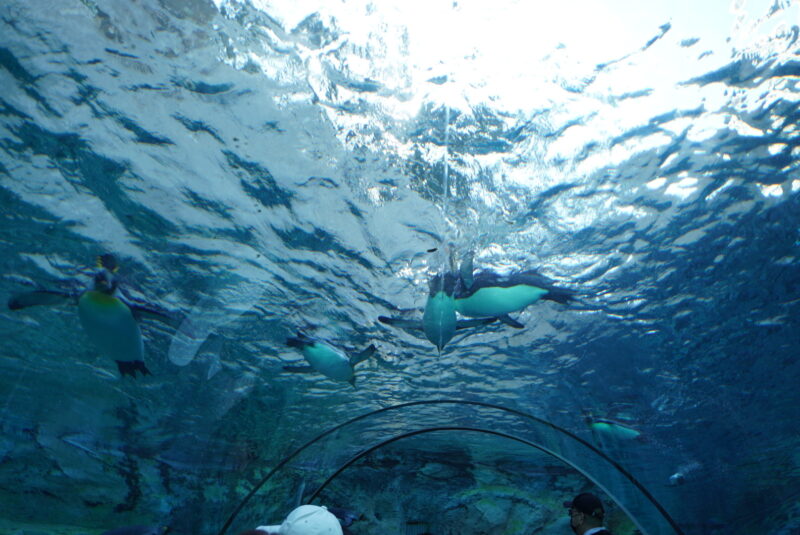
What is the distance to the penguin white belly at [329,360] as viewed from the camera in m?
11.2

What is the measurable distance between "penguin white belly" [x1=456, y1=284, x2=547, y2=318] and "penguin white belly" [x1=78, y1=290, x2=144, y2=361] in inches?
268

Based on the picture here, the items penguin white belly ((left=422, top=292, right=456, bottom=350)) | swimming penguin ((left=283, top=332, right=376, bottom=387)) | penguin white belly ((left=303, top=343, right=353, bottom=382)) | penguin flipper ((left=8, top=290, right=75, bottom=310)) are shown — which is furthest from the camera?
penguin white belly ((left=303, top=343, right=353, bottom=382))

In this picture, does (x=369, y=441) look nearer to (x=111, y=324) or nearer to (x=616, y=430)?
(x=616, y=430)

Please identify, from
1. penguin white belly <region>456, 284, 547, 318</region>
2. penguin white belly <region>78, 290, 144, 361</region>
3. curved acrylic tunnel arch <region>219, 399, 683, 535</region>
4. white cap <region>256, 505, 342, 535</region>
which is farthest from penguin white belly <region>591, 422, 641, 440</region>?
white cap <region>256, 505, 342, 535</region>

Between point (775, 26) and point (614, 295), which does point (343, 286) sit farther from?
point (775, 26)

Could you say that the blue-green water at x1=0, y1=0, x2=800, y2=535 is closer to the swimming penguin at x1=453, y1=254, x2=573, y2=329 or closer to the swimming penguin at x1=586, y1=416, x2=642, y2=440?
the swimming penguin at x1=586, y1=416, x2=642, y2=440

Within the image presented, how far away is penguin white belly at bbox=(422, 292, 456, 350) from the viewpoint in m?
8.90

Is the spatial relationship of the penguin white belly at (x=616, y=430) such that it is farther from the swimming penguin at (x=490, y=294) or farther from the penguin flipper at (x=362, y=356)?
the penguin flipper at (x=362, y=356)

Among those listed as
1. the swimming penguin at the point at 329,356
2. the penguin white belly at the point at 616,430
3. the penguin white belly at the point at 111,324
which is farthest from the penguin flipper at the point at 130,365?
the penguin white belly at the point at 616,430

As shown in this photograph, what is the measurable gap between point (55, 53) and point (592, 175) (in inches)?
414

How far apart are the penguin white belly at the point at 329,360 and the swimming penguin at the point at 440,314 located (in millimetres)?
2408

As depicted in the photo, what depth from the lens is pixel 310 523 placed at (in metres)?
4.02

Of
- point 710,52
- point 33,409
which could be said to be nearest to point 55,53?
point 710,52

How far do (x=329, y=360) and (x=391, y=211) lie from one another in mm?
4538
